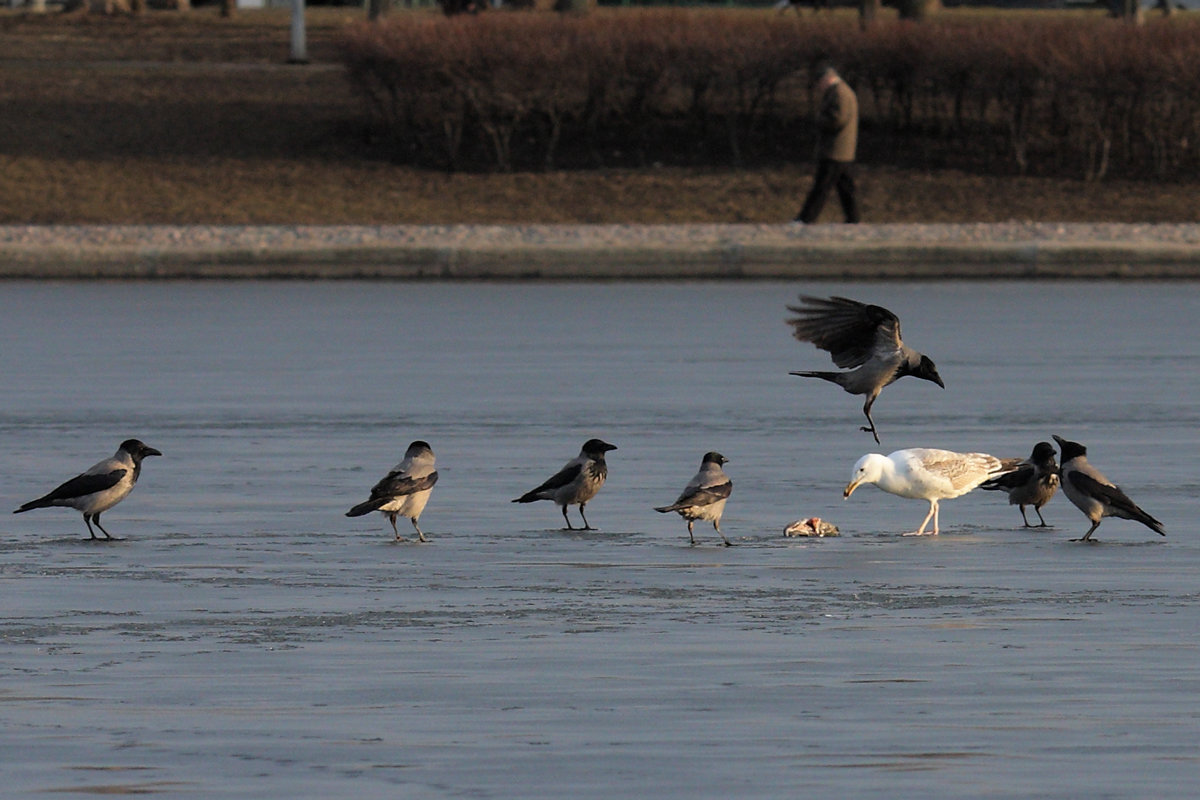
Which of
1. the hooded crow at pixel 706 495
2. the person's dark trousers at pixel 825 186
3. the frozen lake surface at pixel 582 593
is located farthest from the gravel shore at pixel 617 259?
the hooded crow at pixel 706 495

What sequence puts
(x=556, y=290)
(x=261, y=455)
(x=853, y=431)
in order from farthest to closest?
(x=556, y=290) < (x=853, y=431) < (x=261, y=455)

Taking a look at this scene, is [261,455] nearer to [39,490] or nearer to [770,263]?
[39,490]

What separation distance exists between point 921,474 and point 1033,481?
65cm

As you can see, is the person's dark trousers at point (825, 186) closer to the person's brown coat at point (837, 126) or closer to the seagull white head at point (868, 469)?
the person's brown coat at point (837, 126)

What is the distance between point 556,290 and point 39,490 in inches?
480

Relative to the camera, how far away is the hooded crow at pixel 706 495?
9.94 metres

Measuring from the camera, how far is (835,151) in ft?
89.0

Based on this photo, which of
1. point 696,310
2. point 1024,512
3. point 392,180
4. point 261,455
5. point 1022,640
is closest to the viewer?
point 1022,640

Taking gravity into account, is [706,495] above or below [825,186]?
above

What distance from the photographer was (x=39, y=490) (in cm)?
1159

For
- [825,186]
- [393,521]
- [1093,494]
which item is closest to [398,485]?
[393,521]

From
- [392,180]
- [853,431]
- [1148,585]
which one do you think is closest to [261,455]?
[853,431]

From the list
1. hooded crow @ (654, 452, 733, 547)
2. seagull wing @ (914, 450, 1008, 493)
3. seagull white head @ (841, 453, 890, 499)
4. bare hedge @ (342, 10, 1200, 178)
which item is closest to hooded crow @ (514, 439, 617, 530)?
hooded crow @ (654, 452, 733, 547)

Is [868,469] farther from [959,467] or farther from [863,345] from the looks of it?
[863,345]
